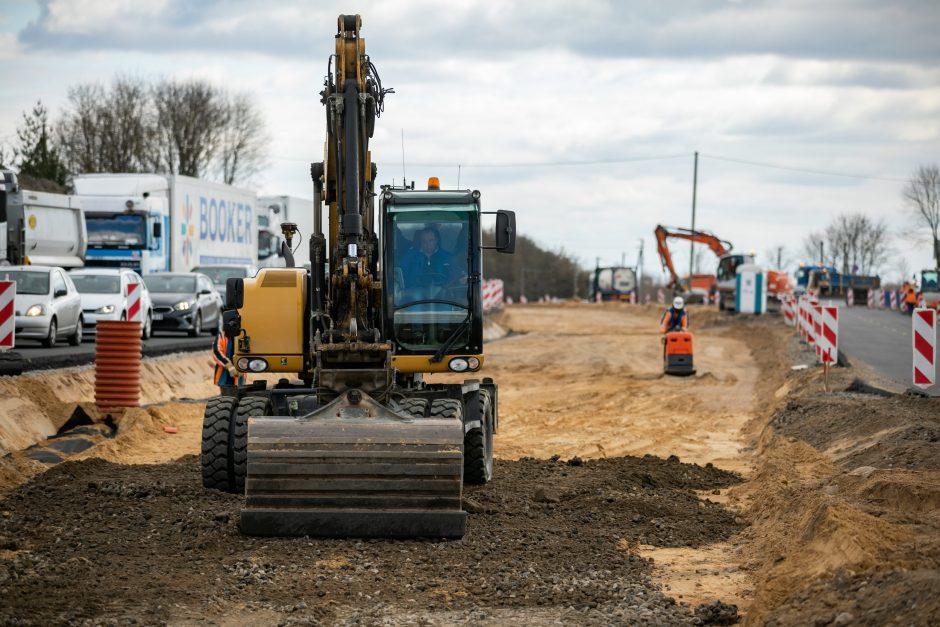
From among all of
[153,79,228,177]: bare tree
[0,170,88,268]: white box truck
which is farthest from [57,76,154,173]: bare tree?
[0,170,88,268]: white box truck

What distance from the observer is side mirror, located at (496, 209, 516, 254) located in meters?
11.5

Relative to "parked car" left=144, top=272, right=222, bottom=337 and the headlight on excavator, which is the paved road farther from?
"parked car" left=144, top=272, right=222, bottom=337

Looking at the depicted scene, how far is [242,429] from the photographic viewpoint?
11.2 metres

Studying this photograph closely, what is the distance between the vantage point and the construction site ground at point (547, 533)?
7621 millimetres

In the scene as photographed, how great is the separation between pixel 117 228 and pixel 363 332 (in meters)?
25.5

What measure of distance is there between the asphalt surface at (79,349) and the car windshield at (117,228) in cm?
347

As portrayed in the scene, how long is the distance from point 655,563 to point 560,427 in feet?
33.2

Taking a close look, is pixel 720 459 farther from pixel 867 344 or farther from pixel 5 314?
pixel 867 344

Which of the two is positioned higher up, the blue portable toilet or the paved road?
the blue portable toilet

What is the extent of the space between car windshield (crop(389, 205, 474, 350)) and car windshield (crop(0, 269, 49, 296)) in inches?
598

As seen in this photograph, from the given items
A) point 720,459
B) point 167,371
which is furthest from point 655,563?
point 167,371

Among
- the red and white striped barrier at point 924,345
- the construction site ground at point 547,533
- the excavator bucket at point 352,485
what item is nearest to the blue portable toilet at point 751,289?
the construction site ground at point 547,533

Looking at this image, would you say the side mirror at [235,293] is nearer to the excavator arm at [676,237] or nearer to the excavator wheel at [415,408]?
the excavator wheel at [415,408]

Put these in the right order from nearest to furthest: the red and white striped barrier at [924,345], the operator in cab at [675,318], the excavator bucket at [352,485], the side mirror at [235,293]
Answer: the excavator bucket at [352,485] → the side mirror at [235,293] → the red and white striped barrier at [924,345] → the operator in cab at [675,318]
